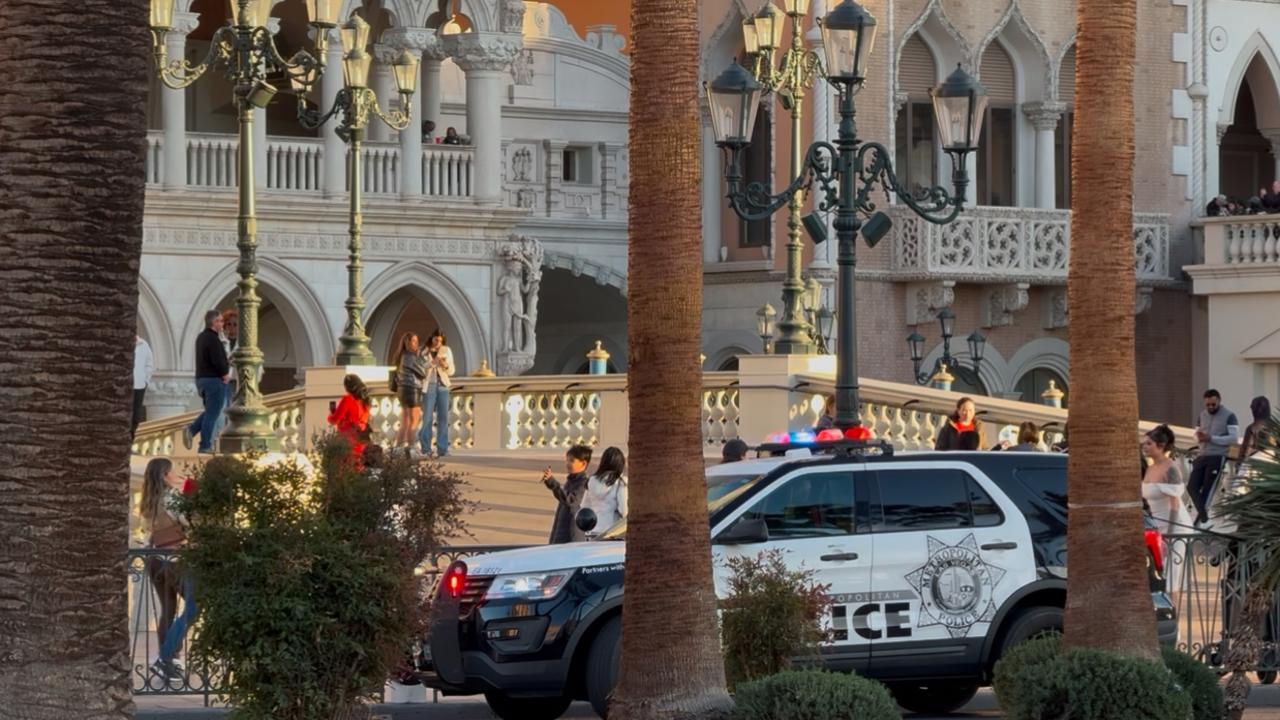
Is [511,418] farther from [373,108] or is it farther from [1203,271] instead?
[1203,271]

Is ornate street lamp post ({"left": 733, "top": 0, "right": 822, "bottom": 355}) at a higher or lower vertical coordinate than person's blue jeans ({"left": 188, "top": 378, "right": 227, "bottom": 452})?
higher

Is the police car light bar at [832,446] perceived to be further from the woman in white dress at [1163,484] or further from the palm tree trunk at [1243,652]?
the woman in white dress at [1163,484]

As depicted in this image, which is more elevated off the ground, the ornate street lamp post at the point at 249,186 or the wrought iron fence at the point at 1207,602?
the ornate street lamp post at the point at 249,186

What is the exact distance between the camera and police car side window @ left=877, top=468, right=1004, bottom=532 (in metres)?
16.3

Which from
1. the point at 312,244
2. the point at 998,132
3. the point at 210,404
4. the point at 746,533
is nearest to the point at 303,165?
the point at 312,244

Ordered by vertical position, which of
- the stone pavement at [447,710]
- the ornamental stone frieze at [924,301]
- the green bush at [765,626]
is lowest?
the stone pavement at [447,710]

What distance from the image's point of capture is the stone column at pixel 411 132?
41.5m

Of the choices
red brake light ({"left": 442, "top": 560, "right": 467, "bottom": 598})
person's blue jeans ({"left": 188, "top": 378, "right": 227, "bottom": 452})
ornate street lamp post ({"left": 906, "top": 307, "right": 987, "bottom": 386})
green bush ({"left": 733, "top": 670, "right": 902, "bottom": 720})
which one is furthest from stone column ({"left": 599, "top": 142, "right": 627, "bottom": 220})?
green bush ({"left": 733, "top": 670, "right": 902, "bottom": 720})

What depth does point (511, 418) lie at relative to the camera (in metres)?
32.8

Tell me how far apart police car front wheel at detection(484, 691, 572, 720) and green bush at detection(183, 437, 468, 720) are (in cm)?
294

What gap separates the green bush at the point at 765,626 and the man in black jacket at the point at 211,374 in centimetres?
1498

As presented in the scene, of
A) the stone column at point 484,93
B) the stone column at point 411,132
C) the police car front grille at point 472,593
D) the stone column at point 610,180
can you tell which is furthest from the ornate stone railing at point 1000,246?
the police car front grille at point 472,593

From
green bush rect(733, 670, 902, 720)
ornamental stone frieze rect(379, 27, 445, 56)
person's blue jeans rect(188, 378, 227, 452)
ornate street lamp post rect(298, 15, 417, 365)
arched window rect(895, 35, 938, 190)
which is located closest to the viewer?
green bush rect(733, 670, 902, 720)

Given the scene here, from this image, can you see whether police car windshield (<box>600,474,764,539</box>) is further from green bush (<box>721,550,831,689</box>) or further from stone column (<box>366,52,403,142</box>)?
stone column (<box>366,52,403,142</box>)
